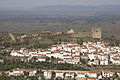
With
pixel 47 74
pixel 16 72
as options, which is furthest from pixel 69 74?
pixel 16 72

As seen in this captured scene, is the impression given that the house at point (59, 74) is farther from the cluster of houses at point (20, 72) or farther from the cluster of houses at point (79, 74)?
the cluster of houses at point (20, 72)

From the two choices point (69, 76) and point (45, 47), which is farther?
point (45, 47)

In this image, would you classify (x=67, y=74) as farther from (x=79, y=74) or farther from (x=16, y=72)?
(x=16, y=72)

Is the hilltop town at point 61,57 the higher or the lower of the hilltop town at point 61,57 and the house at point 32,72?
the lower

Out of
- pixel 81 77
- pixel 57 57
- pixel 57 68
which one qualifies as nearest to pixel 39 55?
pixel 57 57

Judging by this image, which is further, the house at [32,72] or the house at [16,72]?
the house at [16,72]

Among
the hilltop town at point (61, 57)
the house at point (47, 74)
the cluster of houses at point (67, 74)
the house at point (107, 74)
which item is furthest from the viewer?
the house at point (107, 74)

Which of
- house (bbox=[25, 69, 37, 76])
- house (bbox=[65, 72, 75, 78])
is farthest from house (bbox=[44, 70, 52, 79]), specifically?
house (bbox=[65, 72, 75, 78])

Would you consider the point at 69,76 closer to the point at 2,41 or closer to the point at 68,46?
the point at 68,46

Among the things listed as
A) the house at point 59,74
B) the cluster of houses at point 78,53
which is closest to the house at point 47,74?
the house at point 59,74
